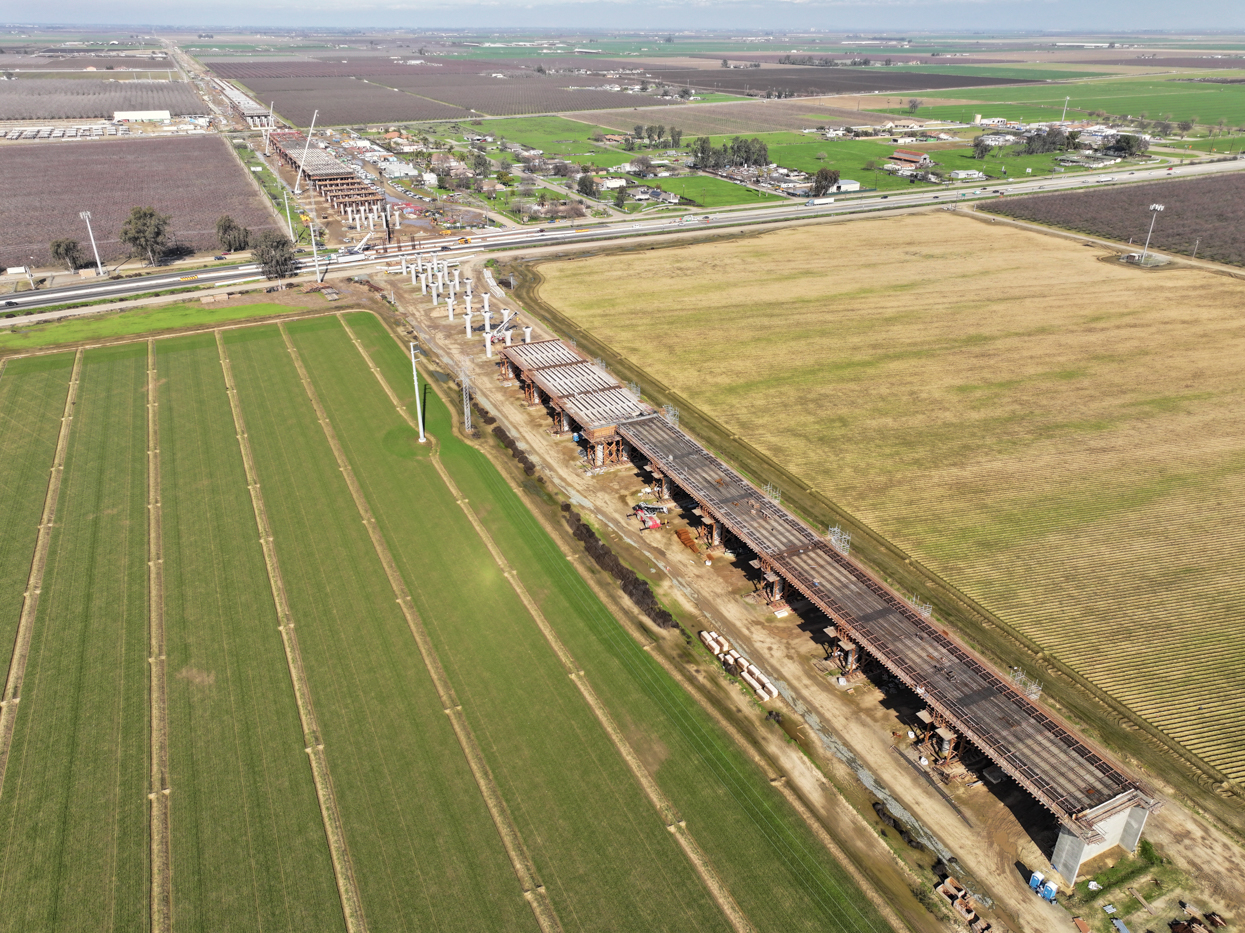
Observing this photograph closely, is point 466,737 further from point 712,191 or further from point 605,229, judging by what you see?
point 712,191

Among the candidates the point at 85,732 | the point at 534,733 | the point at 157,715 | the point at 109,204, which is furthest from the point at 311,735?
the point at 109,204

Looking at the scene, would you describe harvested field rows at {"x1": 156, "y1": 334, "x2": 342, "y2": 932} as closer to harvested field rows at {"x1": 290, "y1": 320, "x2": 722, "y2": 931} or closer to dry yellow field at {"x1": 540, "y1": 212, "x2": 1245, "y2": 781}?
harvested field rows at {"x1": 290, "y1": 320, "x2": 722, "y2": 931}

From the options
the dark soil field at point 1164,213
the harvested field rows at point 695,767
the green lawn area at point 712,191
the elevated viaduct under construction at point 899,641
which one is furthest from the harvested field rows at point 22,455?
the dark soil field at point 1164,213

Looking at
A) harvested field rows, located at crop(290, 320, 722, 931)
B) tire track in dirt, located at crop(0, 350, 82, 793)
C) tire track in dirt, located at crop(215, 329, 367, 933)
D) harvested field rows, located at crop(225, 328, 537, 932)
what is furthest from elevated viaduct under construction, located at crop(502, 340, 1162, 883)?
tire track in dirt, located at crop(0, 350, 82, 793)

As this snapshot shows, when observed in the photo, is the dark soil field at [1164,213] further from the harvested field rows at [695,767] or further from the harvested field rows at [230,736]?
the harvested field rows at [230,736]

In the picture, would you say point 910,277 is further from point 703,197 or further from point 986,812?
point 986,812

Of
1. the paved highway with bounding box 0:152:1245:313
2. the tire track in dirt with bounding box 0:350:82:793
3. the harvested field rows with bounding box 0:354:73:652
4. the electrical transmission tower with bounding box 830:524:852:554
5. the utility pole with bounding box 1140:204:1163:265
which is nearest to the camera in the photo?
the tire track in dirt with bounding box 0:350:82:793

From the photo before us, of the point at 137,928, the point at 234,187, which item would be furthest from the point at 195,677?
the point at 234,187
